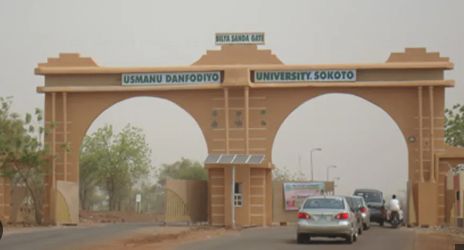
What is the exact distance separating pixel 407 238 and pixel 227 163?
10.8 meters

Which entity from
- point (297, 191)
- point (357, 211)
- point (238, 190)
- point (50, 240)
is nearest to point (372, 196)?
point (297, 191)

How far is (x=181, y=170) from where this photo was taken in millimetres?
117438

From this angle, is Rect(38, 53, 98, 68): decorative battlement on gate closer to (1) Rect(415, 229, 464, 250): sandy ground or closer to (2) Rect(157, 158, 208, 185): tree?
(1) Rect(415, 229, 464, 250): sandy ground

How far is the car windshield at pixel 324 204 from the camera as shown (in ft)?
97.5

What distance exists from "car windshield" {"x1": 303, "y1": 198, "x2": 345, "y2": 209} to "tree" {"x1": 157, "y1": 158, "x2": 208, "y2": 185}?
259 feet

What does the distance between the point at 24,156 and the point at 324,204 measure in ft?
62.7

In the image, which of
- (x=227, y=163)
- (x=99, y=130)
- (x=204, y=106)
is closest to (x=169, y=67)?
(x=204, y=106)

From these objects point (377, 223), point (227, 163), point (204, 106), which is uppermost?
point (204, 106)

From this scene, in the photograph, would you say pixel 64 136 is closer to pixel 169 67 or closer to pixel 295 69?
pixel 169 67

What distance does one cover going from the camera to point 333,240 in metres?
31.9

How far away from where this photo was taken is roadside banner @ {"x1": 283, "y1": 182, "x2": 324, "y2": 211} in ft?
151

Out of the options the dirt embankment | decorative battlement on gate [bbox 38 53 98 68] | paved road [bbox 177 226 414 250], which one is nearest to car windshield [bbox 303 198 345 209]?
paved road [bbox 177 226 414 250]

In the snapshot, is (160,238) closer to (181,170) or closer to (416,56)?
(416,56)

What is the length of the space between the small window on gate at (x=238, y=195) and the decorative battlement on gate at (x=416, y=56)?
920 centimetres
